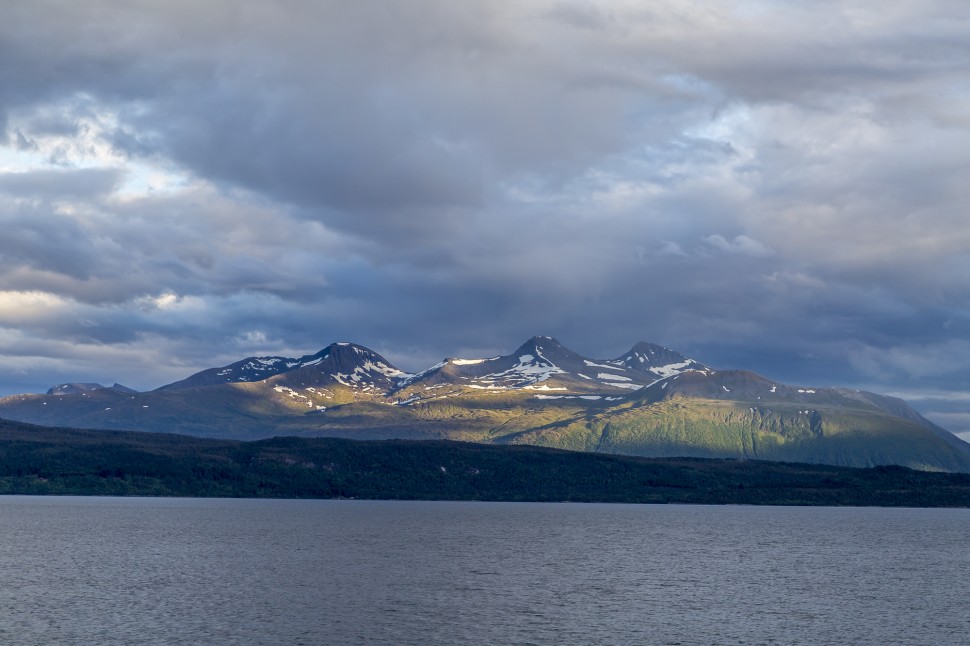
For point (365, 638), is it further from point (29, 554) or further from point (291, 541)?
point (291, 541)

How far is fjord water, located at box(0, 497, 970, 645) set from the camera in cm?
8488

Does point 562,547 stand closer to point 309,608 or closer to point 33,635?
point 309,608

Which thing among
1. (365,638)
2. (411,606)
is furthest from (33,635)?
(411,606)

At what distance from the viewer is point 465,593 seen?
363ft

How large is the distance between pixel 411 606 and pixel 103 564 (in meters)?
55.3

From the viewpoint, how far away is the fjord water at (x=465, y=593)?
278 feet

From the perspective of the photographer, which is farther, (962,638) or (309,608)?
(309,608)

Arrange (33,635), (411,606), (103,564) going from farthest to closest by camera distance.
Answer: (103,564) < (411,606) < (33,635)

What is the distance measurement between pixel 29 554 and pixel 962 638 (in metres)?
123

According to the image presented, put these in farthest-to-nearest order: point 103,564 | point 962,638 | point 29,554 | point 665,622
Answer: point 29,554
point 103,564
point 665,622
point 962,638

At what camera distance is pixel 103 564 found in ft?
438

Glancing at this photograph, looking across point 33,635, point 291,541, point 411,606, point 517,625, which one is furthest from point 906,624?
point 291,541

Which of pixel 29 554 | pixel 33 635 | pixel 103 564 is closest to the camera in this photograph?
pixel 33 635

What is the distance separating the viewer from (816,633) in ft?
289
